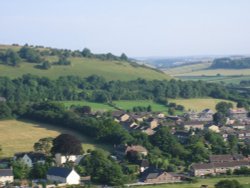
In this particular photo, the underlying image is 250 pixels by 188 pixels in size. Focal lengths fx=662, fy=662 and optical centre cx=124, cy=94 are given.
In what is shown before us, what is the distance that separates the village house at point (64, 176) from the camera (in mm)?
44094

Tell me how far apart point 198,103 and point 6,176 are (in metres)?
51.3

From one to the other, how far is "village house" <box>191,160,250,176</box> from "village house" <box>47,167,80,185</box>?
9.11m

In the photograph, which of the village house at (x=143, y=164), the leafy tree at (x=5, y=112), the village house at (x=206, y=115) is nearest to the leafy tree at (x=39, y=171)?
the village house at (x=143, y=164)

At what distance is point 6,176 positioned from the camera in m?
44.2

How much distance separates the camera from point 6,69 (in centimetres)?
10394

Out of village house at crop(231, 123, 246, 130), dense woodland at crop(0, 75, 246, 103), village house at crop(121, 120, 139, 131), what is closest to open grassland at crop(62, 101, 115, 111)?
dense woodland at crop(0, 75, 246, 103)

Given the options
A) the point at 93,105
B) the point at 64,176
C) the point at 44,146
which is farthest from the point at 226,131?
the point at 64,176

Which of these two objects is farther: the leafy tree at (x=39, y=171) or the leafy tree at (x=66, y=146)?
the leafy tree at (x=66, y=146)

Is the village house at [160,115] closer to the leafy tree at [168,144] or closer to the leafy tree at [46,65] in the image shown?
the leafy tree at [168,144]

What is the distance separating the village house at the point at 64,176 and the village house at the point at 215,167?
9.11 m

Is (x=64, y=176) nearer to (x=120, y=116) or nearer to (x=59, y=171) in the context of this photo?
(x=59, y=171)

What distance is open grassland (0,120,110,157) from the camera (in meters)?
56.0

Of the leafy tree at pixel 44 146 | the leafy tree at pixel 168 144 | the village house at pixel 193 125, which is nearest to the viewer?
the leafy tree at pixel 44 146

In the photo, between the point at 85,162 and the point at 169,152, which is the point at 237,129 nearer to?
the point at 169,152
